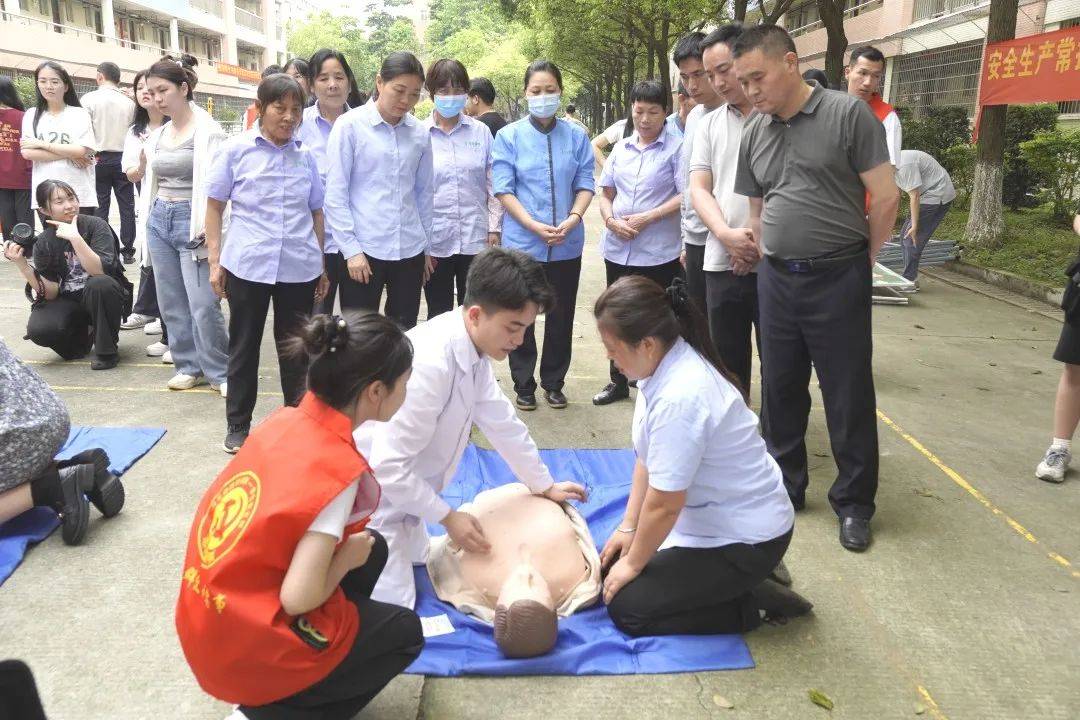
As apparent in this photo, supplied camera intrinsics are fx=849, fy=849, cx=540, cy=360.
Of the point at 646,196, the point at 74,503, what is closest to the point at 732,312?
the point at 646,196

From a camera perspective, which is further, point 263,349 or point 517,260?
point 263,349

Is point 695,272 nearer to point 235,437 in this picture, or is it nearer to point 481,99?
point 235,437

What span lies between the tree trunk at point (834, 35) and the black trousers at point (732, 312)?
680cm

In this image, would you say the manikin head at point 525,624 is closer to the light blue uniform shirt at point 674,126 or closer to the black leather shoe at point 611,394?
the black leather shoe at point 611,394

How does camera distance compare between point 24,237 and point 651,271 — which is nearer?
point 651,271

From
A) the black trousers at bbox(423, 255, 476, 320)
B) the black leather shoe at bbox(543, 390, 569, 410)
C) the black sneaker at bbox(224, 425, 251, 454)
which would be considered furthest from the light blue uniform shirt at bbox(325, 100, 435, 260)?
the black leather shoe at bbox(543, 390, 569, 410)

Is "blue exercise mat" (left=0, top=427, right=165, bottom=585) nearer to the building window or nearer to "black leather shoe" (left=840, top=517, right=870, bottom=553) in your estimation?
"black leather shoe" (left=840, top=517, right=870, bottom=553)

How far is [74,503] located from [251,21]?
46.7 meters

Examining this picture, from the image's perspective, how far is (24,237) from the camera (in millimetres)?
4727

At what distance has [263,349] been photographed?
5465 mm

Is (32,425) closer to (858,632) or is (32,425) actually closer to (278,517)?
(278,517)

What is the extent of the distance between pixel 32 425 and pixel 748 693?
240 centimetres

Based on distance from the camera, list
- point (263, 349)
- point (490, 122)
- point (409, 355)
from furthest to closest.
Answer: point (490, 122)
point (263, 349)
point (409, 355)

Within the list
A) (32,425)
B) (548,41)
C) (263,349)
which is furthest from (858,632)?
(548,41)
